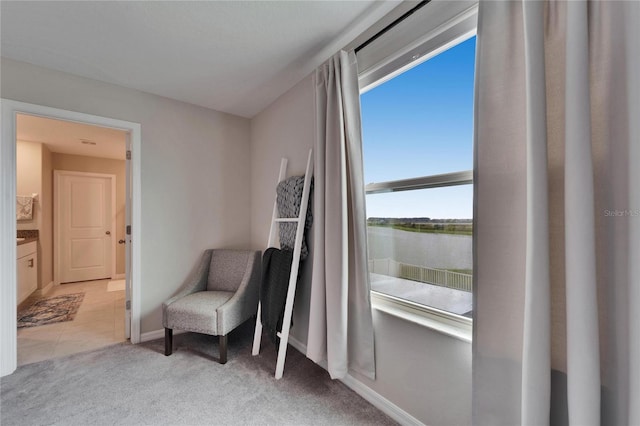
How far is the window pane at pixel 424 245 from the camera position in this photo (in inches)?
55.3

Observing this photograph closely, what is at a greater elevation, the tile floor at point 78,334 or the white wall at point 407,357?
the white wall at point 407,357

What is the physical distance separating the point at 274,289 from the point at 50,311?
10.7ft

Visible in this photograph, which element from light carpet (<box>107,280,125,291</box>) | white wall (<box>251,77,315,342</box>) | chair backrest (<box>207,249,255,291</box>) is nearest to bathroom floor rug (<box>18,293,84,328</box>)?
light carpet (<box>107,280,125,291</box>)

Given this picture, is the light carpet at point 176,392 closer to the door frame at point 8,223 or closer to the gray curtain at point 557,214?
the door frame at point 8,223

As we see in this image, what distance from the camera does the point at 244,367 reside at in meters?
2.20

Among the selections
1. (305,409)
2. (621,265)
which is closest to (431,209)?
(621,265)

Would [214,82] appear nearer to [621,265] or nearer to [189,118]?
[189,118]

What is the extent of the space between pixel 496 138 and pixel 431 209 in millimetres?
523

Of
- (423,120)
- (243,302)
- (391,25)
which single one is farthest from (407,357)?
(391,25)

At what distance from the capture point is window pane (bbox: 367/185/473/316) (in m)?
1.40

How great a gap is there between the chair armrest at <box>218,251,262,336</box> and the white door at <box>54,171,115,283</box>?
168 inches

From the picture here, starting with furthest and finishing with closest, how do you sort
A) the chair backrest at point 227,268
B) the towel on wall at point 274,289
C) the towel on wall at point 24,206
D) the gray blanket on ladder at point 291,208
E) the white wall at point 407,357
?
the towel on wall at point 24,206
the chair backrest at point 227,268
the gray blanket on ladder at point 291,208
the towel on wall at point 274,289
the white wall at point 407,357

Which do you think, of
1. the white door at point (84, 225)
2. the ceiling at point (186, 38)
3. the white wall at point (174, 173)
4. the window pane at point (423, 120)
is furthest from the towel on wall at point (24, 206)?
the window pane at point (423, 120)

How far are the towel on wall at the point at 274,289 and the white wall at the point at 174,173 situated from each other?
1058 mm
